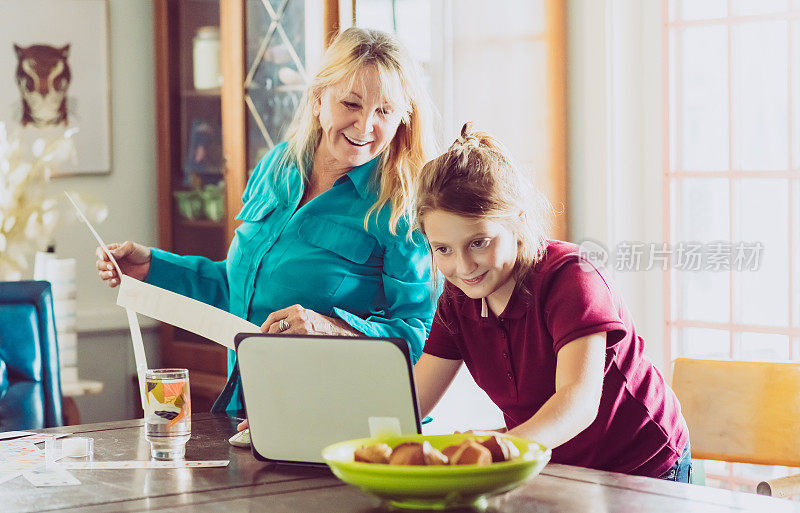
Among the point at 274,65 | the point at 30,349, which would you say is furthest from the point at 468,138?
the point at 274,65

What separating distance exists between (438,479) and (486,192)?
0.57 metres

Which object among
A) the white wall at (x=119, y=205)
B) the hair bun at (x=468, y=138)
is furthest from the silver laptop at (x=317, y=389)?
the white wall at (x=119, y=205)

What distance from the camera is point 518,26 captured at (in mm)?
3203

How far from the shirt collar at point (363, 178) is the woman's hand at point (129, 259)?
18.8 inches

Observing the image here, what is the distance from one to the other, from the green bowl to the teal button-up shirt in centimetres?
74

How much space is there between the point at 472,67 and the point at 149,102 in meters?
1.81

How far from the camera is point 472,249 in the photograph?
161cm

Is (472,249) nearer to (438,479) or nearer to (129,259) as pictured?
(438,479)

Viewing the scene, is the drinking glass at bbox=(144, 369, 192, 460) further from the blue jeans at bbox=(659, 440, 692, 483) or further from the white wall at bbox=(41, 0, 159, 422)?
the white wall at bbox=(41, 0, 159, 422)

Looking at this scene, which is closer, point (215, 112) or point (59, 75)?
point (215, 112)

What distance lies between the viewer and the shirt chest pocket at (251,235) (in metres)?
2.15

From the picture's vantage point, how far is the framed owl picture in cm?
405

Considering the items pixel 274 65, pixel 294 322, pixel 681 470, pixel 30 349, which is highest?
pixel 274 65

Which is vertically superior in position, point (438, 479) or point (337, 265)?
point (337, 265)
